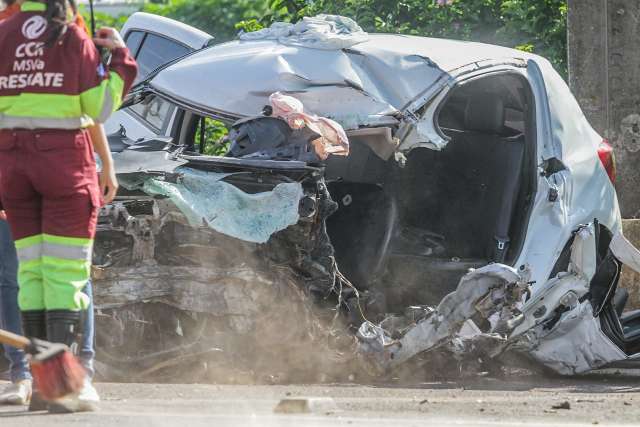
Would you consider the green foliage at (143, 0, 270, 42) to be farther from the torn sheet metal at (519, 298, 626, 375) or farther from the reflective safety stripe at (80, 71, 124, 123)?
the reflective safety stripe at (80, 71, 124, 123)

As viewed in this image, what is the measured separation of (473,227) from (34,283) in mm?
3172

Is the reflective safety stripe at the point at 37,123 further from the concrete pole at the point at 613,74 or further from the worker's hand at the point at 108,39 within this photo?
the concrete pole at the point at 613,74

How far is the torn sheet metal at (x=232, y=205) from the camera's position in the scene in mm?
5844

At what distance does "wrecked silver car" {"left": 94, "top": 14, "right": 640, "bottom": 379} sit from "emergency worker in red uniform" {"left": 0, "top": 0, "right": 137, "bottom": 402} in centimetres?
102

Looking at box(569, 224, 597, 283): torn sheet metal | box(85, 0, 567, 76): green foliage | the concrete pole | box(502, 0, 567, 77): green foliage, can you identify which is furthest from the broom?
box(502, 0, 567, 77): green foliage

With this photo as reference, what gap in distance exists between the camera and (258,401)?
5.28m

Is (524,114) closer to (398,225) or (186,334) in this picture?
(398,225)

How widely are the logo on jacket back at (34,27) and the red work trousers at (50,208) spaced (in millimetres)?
352

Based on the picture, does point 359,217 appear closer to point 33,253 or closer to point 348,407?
point 348,407

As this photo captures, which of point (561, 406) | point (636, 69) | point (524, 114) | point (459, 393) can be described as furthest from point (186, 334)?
point (636, 69)

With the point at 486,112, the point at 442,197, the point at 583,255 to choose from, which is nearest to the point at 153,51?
the point at 442,197

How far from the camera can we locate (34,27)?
15.6ft

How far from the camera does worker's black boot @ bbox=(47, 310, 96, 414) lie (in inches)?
189

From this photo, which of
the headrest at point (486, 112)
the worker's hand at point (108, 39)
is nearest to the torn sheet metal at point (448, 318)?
the headrest at point (486, 112)
